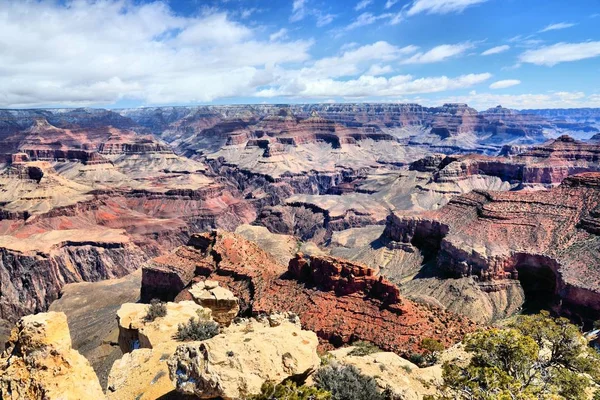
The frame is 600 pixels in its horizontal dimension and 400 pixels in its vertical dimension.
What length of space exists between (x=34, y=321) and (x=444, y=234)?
71.3 m

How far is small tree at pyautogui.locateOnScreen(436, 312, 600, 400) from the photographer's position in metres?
17.7

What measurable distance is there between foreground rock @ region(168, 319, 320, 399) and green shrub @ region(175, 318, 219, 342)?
897 centimetres

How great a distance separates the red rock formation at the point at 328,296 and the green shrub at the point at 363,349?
86 centimetres

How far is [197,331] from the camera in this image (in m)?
29.5

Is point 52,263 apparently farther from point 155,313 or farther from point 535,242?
point 535,242

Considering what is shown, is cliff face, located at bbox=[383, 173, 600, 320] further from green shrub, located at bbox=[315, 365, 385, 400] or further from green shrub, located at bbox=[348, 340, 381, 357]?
green shrub, located at bbox=[315, 365, 385, 400]

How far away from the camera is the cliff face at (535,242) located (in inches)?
2170

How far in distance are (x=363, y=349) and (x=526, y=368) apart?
1310 centimetres

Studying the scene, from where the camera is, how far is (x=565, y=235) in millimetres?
63344

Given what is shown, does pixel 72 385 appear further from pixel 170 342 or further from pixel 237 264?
pixel 237 264

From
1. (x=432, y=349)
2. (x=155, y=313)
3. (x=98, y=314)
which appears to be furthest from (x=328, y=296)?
(x=98, y=314)

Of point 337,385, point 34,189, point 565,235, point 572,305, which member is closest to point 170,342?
point 337,385

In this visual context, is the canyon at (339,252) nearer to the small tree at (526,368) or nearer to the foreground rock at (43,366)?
the foreground rock at (43,366)

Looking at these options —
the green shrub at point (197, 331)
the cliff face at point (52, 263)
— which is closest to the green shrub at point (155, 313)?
the green shrub at point (197, 331)
